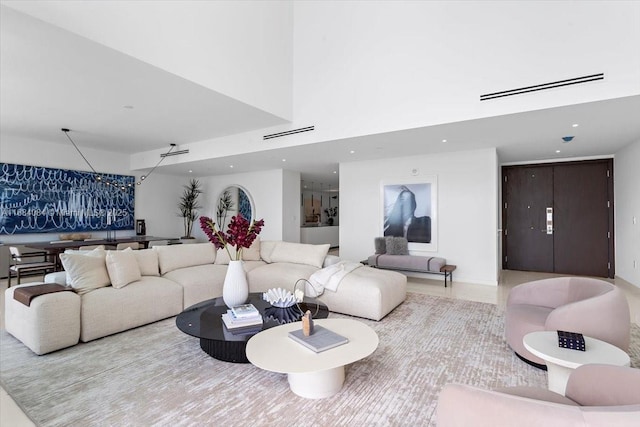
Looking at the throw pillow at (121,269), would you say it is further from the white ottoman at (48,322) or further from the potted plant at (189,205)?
the potted plant at (189,205)

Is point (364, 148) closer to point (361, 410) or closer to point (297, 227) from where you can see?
point (297, 227)

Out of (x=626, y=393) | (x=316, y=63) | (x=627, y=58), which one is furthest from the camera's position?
(x=316, y=63)

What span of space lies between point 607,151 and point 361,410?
7355 mm

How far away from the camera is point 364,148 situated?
6191 millimetres

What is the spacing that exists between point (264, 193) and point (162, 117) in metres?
4.15

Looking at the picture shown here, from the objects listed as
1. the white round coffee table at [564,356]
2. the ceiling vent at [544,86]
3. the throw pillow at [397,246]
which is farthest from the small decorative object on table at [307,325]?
the throw pillow at [397,246]

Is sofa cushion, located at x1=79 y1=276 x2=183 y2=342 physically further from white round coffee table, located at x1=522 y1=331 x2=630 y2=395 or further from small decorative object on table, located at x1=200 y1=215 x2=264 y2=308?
white round coffee table, located at x1=522 y1=331 x2=630 y2=395

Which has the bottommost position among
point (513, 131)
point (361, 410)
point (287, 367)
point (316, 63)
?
point (361, 410)

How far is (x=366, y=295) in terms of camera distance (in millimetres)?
4016

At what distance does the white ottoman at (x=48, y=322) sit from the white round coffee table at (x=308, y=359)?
2.05m

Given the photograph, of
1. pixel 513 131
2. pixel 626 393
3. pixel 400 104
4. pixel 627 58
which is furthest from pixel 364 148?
pixel 626 393

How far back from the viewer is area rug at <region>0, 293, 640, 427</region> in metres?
2.12

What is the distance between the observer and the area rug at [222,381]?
212 centimetres

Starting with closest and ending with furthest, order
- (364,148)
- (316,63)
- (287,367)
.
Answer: (287,367) < (316,63) < (364,148)
